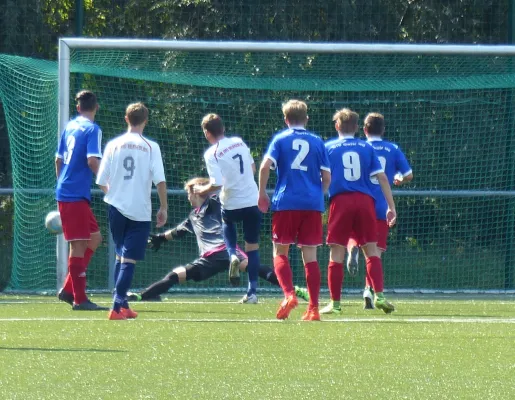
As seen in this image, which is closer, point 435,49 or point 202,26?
point 435,49

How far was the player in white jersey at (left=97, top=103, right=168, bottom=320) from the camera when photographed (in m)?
9.16

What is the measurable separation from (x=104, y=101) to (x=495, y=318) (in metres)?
A: 6.34

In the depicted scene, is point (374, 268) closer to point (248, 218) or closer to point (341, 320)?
point (341, 320)

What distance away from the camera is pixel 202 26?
58.6ft

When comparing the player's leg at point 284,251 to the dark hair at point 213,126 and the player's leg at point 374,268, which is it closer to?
the player's leg at point 374,268

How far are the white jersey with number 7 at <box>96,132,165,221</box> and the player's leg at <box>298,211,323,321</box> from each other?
3.63ft

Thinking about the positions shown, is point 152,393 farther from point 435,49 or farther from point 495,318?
point 435,49

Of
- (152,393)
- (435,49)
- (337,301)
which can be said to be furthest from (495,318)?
(152,393)

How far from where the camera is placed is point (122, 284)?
9.12m

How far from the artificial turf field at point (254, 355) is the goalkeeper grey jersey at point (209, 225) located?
1.49 m

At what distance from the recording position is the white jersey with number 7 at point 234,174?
10.7 meters

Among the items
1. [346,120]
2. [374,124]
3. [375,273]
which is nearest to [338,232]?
[375,273]

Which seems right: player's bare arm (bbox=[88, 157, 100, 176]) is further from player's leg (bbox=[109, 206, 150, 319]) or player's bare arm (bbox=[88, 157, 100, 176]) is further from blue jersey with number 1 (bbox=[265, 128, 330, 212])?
blue jersey with number 1 (bbox=[265, 128, 330, 212])

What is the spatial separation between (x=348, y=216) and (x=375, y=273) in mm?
777
